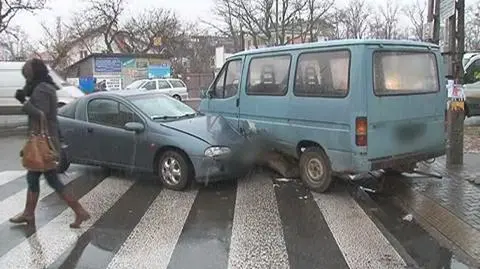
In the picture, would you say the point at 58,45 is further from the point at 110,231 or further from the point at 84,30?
the point at 110,231

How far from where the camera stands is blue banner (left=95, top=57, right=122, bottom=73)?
135ft

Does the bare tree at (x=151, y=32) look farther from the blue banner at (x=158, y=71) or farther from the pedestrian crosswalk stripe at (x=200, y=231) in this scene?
the pedestrian crosswalk stripe at (x=200, y=231)

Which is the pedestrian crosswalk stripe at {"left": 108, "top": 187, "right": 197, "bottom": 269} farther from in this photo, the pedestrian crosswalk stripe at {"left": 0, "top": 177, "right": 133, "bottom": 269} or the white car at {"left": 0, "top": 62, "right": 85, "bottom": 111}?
the white car at {"left": 0, "top": 62, "right": 85, "bottom": 111}

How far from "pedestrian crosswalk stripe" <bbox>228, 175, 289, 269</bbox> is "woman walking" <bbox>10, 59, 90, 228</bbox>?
186 centimetres

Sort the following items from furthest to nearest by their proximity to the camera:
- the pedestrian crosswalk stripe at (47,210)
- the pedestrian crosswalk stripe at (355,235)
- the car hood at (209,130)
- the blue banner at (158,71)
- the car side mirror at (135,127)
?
1. the blue banner at (158,71)
2. the car side mirror at (135,127)
3. the car hood at (209,130)
4. the pedestrian crosswalk stripe at (47,210)
5. the pedestrian crosswalk stripe at (355,235)

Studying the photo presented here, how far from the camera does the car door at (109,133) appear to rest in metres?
8.32

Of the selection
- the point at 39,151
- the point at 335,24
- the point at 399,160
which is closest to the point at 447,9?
the point at 399,160

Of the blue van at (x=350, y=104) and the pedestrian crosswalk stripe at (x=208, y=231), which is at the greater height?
the blue van at (x=350, y=104)

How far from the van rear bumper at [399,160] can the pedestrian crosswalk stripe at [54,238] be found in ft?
11.8

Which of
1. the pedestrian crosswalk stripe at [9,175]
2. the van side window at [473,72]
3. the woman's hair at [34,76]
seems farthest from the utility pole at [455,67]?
the van side window at [473,72]

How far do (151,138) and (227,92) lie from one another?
1944 millimetres

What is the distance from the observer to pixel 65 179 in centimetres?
889

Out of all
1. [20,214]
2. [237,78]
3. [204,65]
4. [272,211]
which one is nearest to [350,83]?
[272,211]

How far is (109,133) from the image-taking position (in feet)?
27.8
